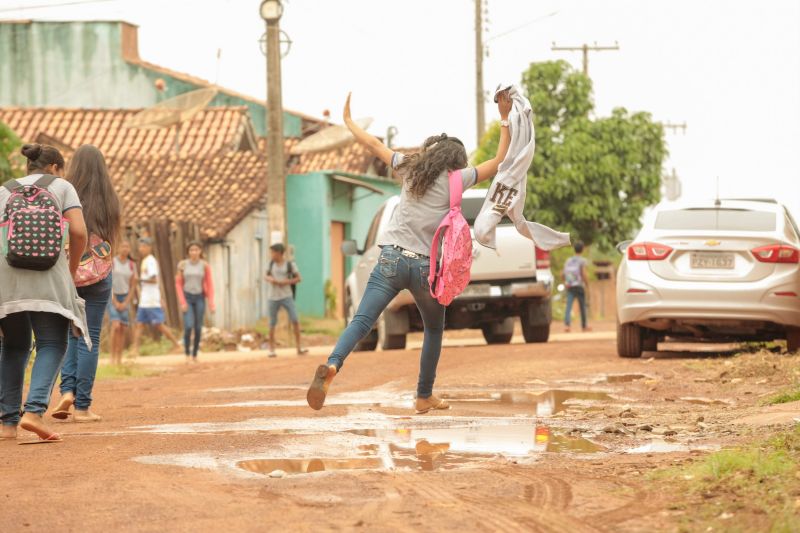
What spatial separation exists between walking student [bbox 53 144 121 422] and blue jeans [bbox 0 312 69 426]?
0.93 meters

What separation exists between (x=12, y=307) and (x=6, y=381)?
541 millimetres

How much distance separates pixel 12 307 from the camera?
8.26 m

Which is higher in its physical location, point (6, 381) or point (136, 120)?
point (136, 120)

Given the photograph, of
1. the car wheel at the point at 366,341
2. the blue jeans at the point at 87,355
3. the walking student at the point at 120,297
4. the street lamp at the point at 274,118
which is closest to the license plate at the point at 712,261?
the car wheel at the point at 366,341

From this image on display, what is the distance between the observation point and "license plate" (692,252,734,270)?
1408 cm

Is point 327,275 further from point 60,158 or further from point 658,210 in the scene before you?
point 60,158

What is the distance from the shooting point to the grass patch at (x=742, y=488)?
510 cm

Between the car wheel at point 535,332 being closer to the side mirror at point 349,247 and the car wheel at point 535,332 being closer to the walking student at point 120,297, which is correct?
the side mirror at point 349,247

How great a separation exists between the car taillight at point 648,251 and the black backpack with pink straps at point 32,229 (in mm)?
7428

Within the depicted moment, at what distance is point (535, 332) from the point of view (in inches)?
734

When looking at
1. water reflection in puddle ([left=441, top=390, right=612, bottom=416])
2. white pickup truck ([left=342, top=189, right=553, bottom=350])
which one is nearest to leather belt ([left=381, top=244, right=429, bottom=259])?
water reflection in puddle ([left=441, top=390, right=612, bottom=416])

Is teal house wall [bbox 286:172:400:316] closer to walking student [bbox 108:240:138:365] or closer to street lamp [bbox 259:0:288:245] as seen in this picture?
street lamp [bbox 259:0:288:245]

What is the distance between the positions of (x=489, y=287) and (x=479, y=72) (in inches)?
829

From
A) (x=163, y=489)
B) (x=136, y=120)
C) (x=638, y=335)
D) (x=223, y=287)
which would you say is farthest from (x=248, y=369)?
(x=136, y=120)
